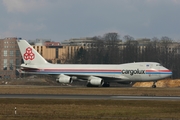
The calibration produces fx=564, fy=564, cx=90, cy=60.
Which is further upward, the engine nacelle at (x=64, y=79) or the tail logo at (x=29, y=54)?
the tail logo at (x=29, y=54)

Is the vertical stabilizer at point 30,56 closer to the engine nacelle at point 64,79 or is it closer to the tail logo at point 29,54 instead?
the tail logo at point 29,54

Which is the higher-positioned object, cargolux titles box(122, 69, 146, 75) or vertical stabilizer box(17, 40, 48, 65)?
vertical stabilizer box(17, 40, 48, 65)

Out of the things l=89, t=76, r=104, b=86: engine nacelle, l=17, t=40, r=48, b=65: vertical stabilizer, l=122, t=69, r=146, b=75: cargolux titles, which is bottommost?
l=89, t=76, r=104, b=86: engine nacelle

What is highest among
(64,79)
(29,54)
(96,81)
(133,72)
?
(29,54)

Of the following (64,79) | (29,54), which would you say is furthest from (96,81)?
(29,54)

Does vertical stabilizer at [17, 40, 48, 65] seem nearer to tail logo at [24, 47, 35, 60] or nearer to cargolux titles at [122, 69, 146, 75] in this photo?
tail logo at [24, 47, 35, 60]

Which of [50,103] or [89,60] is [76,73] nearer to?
[50,103]

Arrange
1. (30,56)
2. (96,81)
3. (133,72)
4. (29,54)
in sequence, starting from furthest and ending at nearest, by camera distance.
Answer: (29,54) → (30,56) → (133,72) → (96,81)

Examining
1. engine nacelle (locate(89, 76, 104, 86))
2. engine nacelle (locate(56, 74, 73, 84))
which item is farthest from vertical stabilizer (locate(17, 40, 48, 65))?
engine nacelle (locate(89, 76, 104, 86))

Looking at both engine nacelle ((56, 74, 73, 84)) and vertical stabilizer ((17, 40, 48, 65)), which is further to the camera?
vertical stabilizer ((17, 40, 48, 65))

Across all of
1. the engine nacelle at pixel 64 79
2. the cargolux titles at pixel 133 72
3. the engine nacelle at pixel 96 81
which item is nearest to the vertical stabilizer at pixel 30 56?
the engine nacelle at pixel 64 79

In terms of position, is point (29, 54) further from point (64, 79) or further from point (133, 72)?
point (133, 72)

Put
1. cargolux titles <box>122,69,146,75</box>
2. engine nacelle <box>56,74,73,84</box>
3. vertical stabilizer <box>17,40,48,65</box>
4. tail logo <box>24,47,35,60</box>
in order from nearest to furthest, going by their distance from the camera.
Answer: engine nacelle <box>56,74,73,84</box> → cargolux titles <box>122,69,146,75</box> → vertical stabilizer <box>17,40,48,65</box> → tail logo <box>24,47,35,60</box>

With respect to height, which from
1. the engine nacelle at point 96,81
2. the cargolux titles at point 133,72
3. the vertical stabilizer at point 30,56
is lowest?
the engine nacelle at point 96,81
